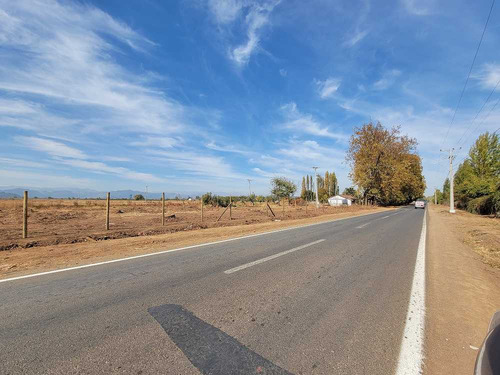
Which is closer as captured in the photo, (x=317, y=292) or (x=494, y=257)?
(x=317, y=292)

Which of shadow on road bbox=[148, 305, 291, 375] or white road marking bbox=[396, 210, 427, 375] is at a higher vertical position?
shadow on road bbox=[148, 305, 291, 375]

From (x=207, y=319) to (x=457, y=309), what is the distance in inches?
145

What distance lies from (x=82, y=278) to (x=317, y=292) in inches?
171

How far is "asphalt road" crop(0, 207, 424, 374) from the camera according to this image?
2.25 meters

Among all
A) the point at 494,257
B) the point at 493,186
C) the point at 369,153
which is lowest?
the point at 494,257

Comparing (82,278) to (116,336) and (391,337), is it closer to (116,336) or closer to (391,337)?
(116,336)

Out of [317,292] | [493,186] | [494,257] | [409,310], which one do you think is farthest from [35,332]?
[493,186]

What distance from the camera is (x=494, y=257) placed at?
712 centimetres

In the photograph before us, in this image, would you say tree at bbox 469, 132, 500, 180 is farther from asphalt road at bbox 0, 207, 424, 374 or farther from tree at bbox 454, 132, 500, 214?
asphalt road at bbox 0, 207, 424, 374

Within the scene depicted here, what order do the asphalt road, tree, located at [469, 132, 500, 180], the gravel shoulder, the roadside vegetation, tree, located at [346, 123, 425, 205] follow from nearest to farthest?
the asphalt road → the gravel shoulder → the roadside vegetation → tree, located at [469, 132, 500, 180] → tree, located at [346, 123, 425, 205]

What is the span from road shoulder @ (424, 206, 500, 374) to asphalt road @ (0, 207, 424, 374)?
1.17 ft

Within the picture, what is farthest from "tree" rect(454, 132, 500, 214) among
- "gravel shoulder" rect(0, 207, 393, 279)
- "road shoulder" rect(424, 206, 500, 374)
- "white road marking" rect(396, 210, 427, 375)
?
"gravel shoulder" rect(0, 207, 393, 279)

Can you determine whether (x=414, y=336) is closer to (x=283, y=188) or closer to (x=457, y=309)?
(x=457, y=309)

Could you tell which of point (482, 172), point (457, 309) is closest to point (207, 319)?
point (457, 309)
